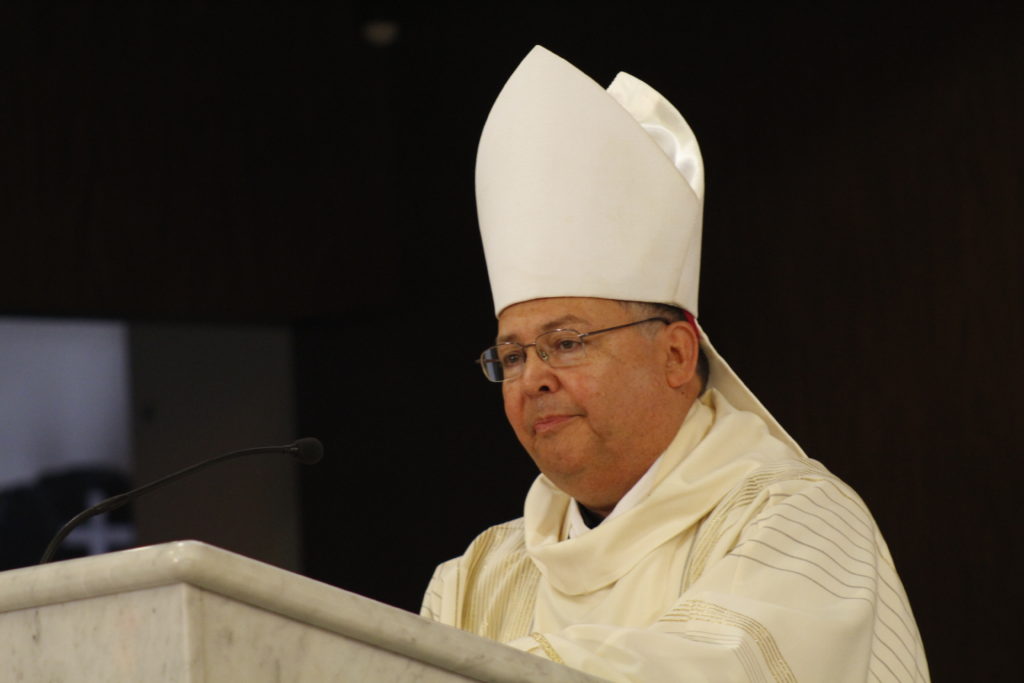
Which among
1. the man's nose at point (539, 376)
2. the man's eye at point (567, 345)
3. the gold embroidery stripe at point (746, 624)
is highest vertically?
the man's eye at point (567, 345)

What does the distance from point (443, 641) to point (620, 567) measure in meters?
1.14

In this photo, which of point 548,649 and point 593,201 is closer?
point 548,649

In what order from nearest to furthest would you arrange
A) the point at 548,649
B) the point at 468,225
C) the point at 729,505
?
the point at 548,649 → the point at 729,505 → the point at 468,225

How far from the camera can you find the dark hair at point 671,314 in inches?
94.0

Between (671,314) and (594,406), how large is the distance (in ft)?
0.84

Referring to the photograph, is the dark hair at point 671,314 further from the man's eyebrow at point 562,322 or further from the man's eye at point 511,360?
the man's eye at point 511,360

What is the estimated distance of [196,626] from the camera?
949mm

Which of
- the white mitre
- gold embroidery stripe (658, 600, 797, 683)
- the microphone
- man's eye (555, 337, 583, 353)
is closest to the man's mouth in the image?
man's eye (555, 337, 583, 353)

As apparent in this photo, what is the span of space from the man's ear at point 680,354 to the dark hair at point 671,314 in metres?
0.02

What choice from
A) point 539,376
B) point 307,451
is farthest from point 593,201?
point 307,451

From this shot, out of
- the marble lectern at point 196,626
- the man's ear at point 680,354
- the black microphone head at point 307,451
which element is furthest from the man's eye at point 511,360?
the marble lectern at point 196,626

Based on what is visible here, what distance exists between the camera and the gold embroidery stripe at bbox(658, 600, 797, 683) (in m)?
1.61

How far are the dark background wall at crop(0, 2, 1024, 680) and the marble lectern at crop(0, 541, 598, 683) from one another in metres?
3.09

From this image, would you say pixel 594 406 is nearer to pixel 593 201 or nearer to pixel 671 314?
pixel 671 314
